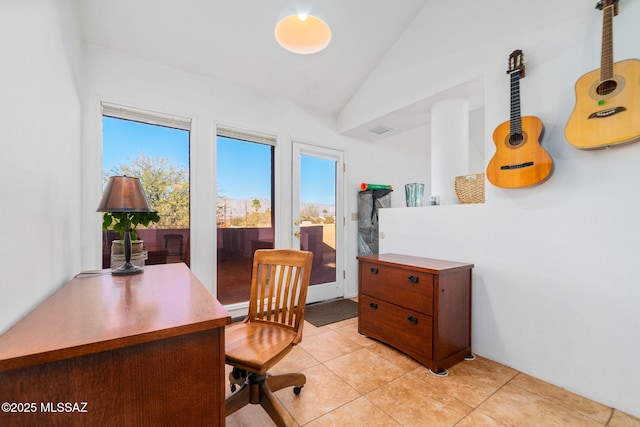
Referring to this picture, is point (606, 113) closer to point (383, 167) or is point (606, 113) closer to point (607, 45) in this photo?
point (607, 45)

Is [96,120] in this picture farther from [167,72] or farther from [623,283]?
[623,283]

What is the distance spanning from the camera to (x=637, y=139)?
60.5 inches

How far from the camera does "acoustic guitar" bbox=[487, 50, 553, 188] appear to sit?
1859 millimetres

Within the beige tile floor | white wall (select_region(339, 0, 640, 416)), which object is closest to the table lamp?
the beige tile floor

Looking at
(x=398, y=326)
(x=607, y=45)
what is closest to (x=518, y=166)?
(x=607, y=45)

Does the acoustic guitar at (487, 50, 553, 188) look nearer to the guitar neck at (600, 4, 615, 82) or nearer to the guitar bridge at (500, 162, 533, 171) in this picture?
the guitar bridge at (500, 162, 533, 171)

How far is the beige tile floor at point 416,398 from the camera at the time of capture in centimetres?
153

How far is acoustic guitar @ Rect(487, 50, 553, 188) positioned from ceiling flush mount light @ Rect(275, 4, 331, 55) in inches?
54.5

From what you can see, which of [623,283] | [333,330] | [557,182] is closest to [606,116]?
[557,182]

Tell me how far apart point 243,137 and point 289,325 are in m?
2.19

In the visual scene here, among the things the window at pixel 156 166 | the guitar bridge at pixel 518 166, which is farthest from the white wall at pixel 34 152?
the guitar bridge at pixel 518 166

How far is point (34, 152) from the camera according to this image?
44.5 inches

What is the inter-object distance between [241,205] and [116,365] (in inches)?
92.9

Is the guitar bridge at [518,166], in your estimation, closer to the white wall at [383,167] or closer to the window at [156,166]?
the white wall at [383,167]
